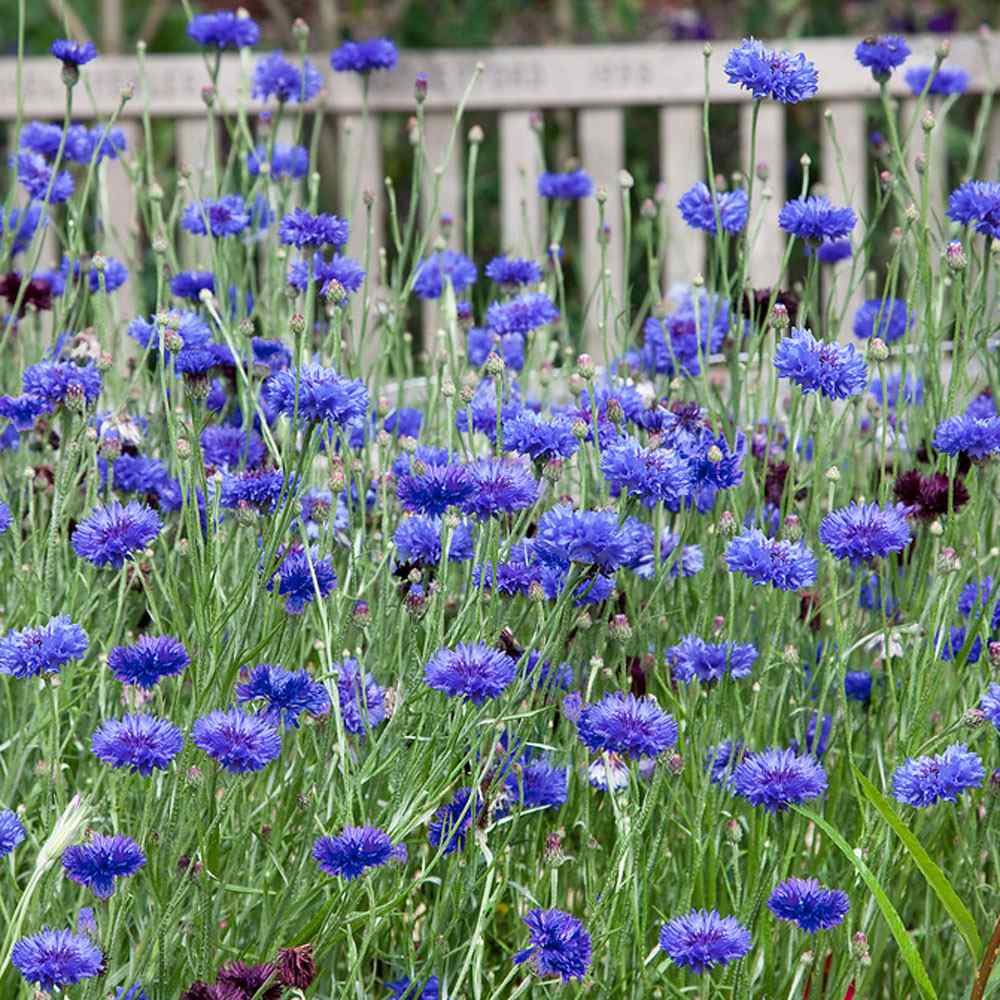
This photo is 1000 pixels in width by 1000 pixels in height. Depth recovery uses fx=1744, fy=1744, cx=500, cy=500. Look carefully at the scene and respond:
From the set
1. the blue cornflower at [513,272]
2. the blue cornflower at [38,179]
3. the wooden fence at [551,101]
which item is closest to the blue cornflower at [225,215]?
the blue cornflower at [38,179]

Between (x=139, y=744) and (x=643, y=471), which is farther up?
(x=643, y=471)

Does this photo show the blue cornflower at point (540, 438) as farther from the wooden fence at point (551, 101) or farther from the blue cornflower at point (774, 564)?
→ the wooden fence at point (551, 101)

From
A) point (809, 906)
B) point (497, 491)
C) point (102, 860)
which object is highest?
point (497, 491)

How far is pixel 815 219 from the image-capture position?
72.9 inches

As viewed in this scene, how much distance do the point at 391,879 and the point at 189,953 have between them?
0.77 ft

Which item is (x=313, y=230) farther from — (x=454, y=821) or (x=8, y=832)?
(x=8, y=832)

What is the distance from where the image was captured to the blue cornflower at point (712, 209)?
6.64 feet

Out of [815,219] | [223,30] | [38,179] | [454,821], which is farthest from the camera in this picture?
[223,30]

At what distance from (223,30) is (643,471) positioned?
1330mm

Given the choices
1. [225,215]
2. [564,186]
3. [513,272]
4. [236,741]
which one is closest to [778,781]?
[236,741]

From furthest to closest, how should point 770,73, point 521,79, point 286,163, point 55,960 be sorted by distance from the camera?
1. point 521,79
2. point 286,163
3. point 770,73
4. point 55,960

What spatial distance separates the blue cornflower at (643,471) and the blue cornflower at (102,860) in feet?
1.63

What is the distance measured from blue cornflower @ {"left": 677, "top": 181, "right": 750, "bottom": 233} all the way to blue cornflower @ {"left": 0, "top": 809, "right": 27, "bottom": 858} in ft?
3.58

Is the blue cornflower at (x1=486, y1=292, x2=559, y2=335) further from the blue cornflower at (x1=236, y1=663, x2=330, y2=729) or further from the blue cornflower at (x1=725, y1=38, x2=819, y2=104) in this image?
the blue cornflower at (x1=236, y1=663, x2=330, y2=729)
